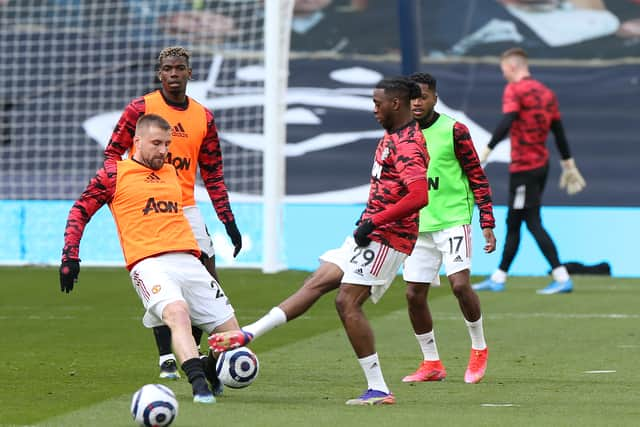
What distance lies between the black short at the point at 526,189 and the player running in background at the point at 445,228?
5.75 meters

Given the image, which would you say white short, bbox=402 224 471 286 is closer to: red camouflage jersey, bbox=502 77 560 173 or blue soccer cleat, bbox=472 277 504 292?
red camouflage jersey, bbox=502 77 560 173

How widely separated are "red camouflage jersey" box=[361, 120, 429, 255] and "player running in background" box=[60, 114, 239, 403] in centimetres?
96

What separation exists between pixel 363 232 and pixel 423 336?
1.64 meters

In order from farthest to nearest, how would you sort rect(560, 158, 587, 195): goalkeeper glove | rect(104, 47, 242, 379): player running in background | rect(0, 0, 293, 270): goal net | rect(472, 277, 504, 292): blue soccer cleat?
rect(0, 0, 293, 270): goal net < rect(560, 158, 587, 195): goalkeeper glove < rect(472, 277, 504, 292): blue soccer cleat < rect(104, 47, 242, 379): player running in background

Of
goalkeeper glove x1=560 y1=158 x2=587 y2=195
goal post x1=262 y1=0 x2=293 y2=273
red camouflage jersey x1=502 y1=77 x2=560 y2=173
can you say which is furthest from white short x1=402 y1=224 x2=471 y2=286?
goal post x1=262 y1=0 x2=293 y2=273

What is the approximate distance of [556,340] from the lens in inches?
429

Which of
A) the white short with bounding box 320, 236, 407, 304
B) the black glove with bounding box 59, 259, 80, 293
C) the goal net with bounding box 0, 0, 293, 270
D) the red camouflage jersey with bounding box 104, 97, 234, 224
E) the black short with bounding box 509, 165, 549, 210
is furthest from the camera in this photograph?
the goal net with bounding box 0, 0, 293, 270

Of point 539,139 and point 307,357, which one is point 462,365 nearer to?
point 307,357

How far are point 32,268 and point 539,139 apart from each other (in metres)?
6.57

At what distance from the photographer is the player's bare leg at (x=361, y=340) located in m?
7.45

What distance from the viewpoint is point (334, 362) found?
951cm

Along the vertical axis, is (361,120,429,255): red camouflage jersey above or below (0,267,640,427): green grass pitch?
above

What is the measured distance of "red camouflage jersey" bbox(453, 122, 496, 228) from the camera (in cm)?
883

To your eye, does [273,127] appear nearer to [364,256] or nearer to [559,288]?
[559,288]
